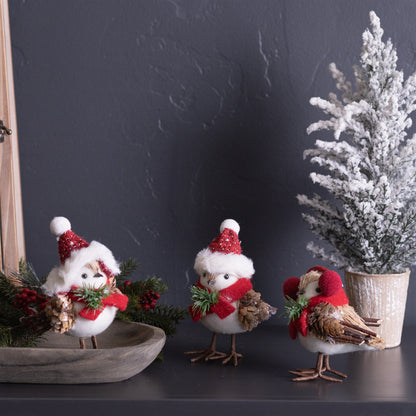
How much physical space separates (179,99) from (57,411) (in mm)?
692

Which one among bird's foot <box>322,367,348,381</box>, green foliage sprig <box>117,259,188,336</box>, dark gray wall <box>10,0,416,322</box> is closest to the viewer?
bird's foot <box>322,367,348,381</box>

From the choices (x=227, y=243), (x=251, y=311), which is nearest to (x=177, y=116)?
(x=227, y=243)

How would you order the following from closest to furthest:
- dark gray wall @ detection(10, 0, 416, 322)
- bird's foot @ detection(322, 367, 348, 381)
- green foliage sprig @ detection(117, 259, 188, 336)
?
bird's foot @ detection(322, 367, 348, 381)
green foliage sprig @ detection(117, 259, 188, 336)
dark gray wall @ detection(10, 0, 416, 322)

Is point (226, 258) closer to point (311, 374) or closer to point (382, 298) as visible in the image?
point (311, 374)

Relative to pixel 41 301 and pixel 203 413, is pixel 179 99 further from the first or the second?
pixel 203 413

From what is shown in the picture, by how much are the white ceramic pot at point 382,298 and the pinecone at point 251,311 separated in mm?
232

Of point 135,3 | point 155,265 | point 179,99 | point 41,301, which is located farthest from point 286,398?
point 135,3

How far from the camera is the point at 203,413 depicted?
76 centimetres

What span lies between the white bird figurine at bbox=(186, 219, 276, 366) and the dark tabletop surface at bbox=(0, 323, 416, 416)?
8cm

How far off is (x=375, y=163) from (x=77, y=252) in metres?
0.55

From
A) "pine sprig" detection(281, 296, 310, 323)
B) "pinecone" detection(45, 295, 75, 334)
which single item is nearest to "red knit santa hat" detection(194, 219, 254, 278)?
"pine sprig" detection(281, 296, 310, 323)

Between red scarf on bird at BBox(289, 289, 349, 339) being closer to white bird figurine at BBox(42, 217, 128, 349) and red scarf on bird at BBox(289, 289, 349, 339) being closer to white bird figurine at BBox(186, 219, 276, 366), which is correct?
white bird figurine at BBox(186, 219, 276, 366)

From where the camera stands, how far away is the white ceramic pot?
40.2 inches

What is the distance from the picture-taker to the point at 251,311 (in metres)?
0.88
